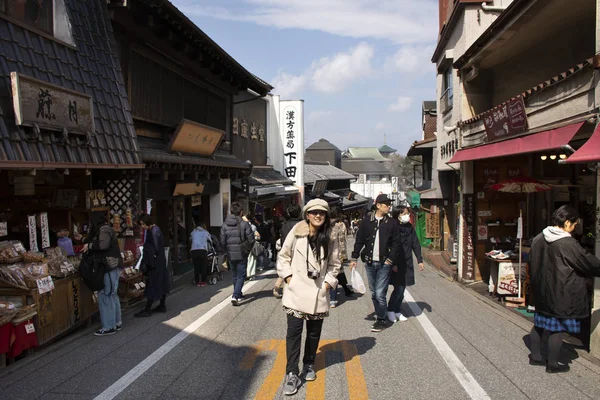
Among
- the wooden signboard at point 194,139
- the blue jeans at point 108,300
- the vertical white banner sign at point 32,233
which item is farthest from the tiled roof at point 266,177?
the blue jeans at point 108,300

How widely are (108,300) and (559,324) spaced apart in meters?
5.94

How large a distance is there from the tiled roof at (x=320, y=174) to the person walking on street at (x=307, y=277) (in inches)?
1020

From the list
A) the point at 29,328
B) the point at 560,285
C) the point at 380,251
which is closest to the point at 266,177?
the point at 380,251

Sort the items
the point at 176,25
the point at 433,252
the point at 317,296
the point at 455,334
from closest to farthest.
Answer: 1. the point at 317,296
2. the point at 455,334
3. the point at 176,25
4. the point at 433,252

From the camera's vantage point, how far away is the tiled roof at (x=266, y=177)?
2361 centimetres

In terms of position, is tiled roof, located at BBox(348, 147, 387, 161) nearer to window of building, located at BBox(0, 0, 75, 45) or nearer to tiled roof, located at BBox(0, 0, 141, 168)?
tiled roof, located at BBox(0, 0, 141, 168)

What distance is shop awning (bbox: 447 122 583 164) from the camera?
22.0 ft

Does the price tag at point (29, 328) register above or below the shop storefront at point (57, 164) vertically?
below

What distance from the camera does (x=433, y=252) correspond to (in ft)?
73.6

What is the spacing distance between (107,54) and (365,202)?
38.5 meters

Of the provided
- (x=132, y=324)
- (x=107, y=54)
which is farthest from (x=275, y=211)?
(x=132, y=324)

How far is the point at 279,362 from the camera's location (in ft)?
18.9

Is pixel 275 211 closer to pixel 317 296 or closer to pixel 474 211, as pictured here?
pixel 474 211

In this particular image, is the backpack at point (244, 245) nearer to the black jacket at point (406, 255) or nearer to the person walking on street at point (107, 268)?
the person walking on street at point (107, 268)
